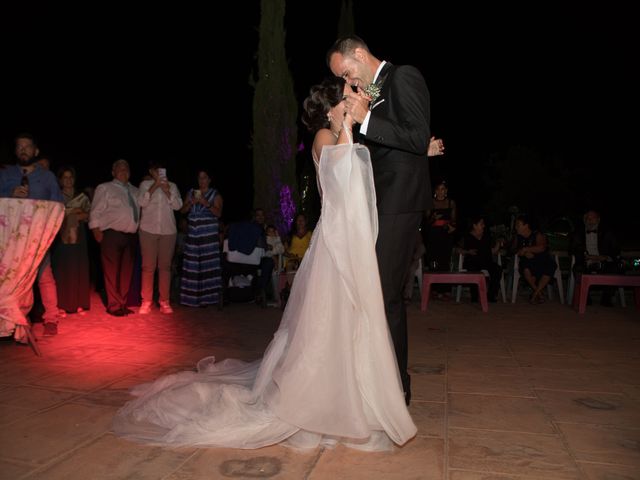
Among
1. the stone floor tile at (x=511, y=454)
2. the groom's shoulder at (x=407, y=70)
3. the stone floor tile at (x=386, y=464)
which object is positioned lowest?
the stone floor tile at (x=386, y=464)

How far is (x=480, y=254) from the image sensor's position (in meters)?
7.10

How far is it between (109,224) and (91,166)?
7.93 metres

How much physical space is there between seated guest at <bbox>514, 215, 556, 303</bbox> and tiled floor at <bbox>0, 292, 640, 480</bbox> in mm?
1754

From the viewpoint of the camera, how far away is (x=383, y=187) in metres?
2.41

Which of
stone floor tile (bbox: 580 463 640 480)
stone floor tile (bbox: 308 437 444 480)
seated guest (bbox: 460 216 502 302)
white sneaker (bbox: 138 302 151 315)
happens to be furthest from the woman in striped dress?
stone floor tile (bbox: 580 463 640 480)

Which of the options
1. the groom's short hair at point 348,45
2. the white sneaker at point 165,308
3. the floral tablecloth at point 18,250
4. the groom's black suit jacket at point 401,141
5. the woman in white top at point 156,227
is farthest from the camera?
the white sneaker at point 165,308

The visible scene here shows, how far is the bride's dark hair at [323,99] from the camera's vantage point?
242cm

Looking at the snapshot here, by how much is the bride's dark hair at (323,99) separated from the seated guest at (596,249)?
530 centimetres

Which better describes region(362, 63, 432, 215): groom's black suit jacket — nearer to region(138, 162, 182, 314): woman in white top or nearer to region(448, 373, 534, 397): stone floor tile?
region(448, 373, 534, 397): stone floor tile

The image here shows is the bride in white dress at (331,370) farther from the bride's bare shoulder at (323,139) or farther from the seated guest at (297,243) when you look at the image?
the seated guest at (297,243)

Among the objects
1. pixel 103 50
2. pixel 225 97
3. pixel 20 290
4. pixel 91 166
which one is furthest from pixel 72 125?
pixel 20 290

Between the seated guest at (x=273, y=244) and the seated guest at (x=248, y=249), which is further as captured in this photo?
the seated guest at (x=273, y=244)

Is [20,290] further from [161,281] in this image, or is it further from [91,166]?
[91,166]

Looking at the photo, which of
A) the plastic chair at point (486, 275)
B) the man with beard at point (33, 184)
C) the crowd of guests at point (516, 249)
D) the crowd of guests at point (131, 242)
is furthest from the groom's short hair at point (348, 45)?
the plastic chair at point (486, 275)
